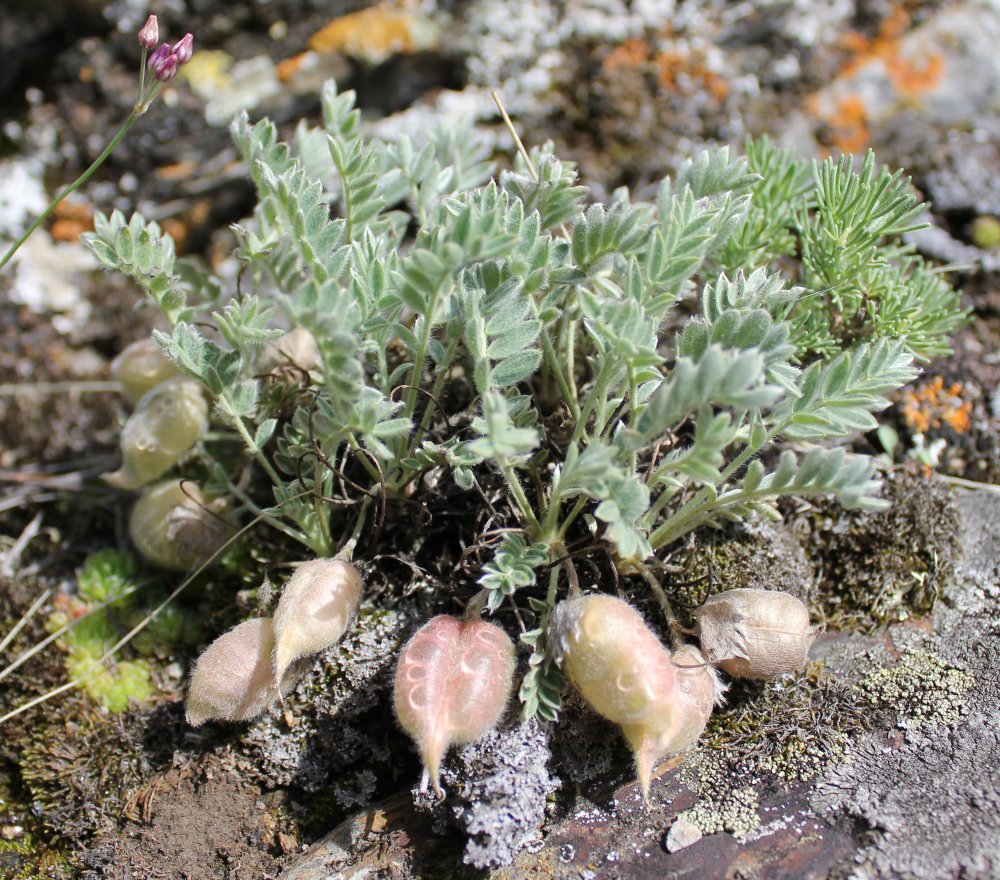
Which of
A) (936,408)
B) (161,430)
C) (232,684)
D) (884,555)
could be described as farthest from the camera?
(936,408)

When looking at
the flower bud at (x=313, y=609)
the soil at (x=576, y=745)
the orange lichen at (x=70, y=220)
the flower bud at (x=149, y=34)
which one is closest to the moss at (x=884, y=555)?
the soil at (x=576, y=745)

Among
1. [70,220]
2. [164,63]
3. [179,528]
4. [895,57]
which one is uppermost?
[164,63]

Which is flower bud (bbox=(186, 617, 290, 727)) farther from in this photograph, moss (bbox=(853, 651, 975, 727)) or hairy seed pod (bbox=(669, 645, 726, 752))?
moss (bbox=(853, 651, 975, 727))

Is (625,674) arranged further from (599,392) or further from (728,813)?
(599,392)

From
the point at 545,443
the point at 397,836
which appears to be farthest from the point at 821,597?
the point at 397,836

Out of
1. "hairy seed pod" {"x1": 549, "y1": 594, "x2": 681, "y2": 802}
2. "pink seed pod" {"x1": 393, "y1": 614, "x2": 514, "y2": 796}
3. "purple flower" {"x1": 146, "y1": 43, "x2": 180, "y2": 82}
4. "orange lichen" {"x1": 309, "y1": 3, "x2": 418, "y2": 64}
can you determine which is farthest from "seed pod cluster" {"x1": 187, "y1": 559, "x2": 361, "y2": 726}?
"orange lichen" {"x1": 309, "y1": 3, "x2": 418, "y2": 64}

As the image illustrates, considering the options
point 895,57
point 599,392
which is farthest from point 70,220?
point 895,57
